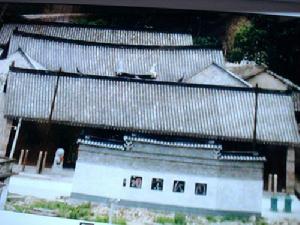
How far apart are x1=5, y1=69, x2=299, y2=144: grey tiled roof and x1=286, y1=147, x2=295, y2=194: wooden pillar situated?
73mm

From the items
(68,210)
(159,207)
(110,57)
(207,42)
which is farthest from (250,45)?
(68,210)

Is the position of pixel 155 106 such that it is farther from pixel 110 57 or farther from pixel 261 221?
pixel 261 221

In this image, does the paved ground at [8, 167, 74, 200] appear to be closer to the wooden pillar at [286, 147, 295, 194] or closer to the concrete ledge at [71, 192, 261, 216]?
the concrete ledge at [71, 192, 261, 216]

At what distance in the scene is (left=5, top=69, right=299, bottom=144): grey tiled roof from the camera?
231 cm

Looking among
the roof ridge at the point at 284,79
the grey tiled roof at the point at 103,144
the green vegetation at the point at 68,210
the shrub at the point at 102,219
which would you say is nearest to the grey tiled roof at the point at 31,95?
the grey tiled roof at the point at 103,144

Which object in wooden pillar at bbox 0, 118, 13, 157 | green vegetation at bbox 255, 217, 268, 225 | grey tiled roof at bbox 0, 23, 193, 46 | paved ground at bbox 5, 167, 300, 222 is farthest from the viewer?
grey tiled roof at bbox 0, 23, 193, 46

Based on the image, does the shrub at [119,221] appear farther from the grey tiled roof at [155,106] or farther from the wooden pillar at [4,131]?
the wooden pillar at [4,131]

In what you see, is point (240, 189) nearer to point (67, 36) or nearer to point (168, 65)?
point (168, 65)

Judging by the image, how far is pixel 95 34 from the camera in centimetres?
264

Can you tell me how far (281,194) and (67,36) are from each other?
1638 mm

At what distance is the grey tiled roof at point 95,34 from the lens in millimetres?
2588

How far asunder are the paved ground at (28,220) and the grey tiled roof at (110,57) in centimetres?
89

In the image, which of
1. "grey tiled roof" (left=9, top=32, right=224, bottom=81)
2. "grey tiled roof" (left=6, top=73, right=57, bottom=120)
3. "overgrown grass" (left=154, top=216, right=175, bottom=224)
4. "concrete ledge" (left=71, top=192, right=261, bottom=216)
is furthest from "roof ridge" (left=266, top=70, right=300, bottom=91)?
"grey tiled roof" (left=6, top=73, right=57, bottom=120)

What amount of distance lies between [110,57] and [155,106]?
1.52ft
